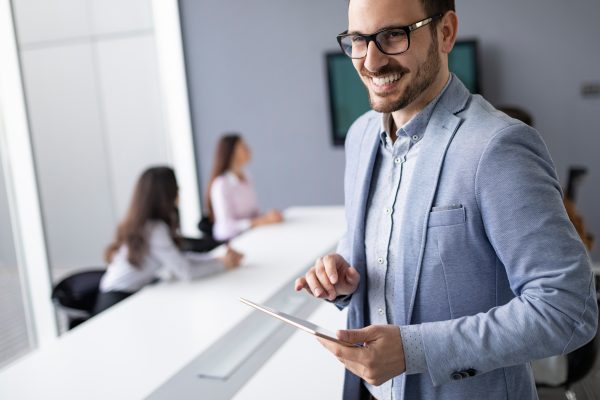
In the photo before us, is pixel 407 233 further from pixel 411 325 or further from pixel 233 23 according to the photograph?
pixel 233 23

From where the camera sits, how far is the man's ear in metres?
1.18

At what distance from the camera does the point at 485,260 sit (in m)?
1.08

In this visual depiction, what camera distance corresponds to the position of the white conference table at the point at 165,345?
6.03ft

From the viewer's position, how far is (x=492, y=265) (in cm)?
A: 109

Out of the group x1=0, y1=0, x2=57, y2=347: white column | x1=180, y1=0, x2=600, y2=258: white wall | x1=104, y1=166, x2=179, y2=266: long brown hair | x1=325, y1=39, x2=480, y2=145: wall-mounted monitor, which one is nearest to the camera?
x1=104, y1=166, x2=179, y2=266: long brown hair

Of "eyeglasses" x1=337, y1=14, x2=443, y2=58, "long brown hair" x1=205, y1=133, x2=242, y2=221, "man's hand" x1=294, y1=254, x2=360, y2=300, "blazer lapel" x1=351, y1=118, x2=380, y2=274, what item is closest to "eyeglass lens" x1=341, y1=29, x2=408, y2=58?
"eyeglasses" x1=337, y1=14, x2=443, y2=58

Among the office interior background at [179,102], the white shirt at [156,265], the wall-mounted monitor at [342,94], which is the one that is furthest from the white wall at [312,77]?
the white shirt at [156,265]

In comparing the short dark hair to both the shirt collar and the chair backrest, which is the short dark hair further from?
the chair backrest

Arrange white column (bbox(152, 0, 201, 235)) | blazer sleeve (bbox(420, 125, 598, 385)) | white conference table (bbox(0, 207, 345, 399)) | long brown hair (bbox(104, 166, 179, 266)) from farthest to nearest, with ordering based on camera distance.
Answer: white column (bbox(152, 0, 201, 235)) < long brown hair (bbox(104, 166, 179, 266)) < white conference table (bbox(0, 207, 345, 399)) < blazer sleeve (bbox(420, 125, 598, 385))

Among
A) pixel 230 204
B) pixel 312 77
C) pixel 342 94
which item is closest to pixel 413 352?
pixel 230 204

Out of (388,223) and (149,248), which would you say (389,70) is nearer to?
(388,223)

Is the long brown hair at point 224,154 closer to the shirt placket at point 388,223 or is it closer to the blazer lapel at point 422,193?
the shirt placket at point 388,223

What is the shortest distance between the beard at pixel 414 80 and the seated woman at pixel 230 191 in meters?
3.24

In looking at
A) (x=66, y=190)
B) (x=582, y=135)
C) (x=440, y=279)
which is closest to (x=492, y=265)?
(x=440, y=279)
